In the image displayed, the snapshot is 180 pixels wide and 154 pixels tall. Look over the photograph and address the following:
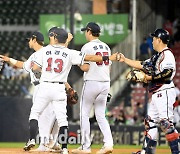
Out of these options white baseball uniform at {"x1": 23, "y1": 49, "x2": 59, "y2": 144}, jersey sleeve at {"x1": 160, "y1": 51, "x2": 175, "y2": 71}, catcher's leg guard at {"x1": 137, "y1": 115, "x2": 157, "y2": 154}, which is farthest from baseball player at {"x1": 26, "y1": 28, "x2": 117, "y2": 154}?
catcher's leg guard at {"x1": 137, "y1": 115, "x2": 157, "y2": 154}

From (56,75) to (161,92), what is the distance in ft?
5.34

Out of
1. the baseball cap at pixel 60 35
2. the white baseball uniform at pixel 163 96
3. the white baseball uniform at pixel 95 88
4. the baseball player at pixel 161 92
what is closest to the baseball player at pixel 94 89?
the white baseball uniform at pixel 95 88

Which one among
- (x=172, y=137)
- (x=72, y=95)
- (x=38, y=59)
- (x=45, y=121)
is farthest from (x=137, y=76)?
(x=45, y=121)

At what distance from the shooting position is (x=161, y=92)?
11.2 meters

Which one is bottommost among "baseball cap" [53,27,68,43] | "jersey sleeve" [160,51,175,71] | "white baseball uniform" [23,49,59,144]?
"white baseball uniform" [23,49,59,144]

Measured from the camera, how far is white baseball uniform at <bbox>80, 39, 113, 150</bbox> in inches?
476

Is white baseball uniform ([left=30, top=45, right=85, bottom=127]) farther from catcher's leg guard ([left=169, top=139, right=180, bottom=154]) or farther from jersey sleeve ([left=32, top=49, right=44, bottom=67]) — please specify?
catcher's leg guard ([left=169, top=139, right=180, bottom=154])

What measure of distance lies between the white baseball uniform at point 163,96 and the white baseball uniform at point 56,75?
1.22m

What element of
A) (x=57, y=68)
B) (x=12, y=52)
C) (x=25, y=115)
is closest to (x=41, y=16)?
(x=12, y=52)

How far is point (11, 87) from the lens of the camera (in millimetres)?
22922

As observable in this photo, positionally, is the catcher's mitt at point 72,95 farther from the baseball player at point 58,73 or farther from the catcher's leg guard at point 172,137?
the catcher's leg guard at point 172,137

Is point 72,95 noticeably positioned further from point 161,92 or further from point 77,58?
point 161,92

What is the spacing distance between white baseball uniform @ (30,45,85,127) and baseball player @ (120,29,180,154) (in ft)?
2.69

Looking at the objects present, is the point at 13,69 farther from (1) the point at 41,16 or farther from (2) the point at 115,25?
(2) the point at 115,25
